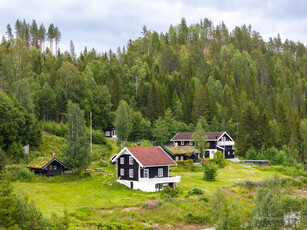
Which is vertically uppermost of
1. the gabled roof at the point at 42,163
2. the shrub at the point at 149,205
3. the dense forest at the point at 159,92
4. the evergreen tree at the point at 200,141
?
the dense forest at the point at 159,92

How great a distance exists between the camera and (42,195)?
4503 centimetres

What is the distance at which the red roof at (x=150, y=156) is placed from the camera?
171ft

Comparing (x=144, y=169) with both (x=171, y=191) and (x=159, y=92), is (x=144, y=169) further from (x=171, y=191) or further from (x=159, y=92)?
(x=159, y=92)

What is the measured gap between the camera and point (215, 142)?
8756 cm

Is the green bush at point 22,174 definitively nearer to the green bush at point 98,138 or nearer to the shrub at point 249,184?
the green bush at point 98,138

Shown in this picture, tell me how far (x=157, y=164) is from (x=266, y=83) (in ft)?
350

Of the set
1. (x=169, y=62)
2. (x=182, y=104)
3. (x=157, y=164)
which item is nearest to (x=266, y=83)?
(x=169, y=62)

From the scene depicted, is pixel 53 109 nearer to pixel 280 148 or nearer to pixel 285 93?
pixel 280 148

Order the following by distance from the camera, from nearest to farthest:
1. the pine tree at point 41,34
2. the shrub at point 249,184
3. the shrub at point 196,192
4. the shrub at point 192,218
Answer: the shrub at point 192,218, the shrub at point 196,192, the shrub at point 249,184, the pine tree at point 41,34

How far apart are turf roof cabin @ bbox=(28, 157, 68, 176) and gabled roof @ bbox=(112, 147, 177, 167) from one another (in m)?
9.78

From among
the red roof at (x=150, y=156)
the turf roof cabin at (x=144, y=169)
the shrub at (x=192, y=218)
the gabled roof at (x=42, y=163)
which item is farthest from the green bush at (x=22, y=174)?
the shrub at (x=192, y=218)

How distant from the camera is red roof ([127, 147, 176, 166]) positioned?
52.1m

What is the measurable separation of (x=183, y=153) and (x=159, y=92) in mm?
32846

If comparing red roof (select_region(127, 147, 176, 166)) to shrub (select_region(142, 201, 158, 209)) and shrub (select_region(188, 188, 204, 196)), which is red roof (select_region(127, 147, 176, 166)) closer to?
shrub (select_region(188, 188, 204, 196))
